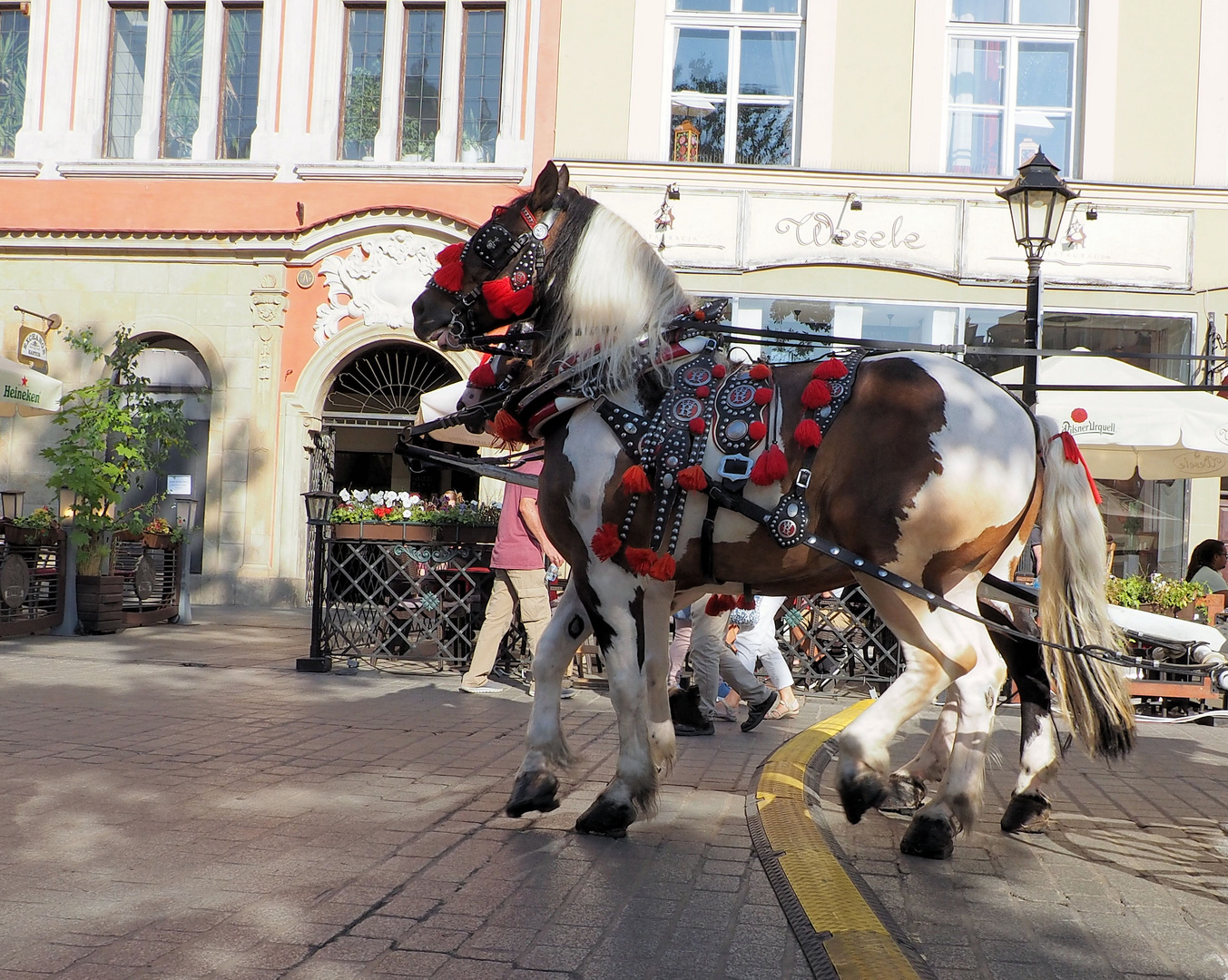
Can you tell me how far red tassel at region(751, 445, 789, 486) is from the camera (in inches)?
156

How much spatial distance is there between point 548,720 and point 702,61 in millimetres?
13709

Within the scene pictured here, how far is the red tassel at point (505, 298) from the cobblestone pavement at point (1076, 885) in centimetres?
229

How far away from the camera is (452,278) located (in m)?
4.51

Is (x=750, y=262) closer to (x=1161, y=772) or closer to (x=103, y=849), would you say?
(x=1161, y=772)

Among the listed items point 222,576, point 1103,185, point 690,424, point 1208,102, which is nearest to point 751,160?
point 1103,185

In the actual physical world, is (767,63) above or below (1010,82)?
above

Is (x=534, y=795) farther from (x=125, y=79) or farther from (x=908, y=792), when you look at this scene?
(x=125, y=79)

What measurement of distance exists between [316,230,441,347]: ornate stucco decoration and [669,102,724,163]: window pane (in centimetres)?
366

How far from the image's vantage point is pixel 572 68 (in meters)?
16.1

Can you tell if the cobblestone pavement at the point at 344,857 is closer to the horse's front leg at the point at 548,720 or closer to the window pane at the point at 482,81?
the horse's front leg at the point at 548,720

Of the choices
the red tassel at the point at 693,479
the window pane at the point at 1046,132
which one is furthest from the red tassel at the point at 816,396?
the window pane at the point at 1046,132

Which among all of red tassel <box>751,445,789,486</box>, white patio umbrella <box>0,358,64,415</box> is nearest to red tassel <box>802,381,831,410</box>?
red tassel <box>751,445,789,486</box>

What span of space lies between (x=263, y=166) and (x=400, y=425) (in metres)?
4.11

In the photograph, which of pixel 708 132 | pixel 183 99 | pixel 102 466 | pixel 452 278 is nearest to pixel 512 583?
pixel 452 278
